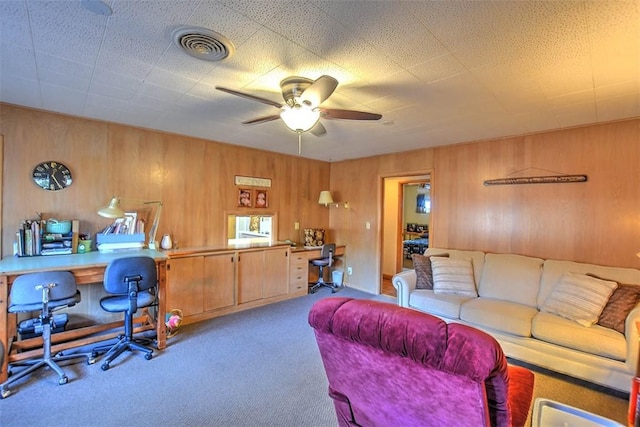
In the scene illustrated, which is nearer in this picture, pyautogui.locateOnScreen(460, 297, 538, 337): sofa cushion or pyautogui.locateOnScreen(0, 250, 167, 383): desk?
pyautogui.locateOnScreen(0, 250, 167, 383): desk

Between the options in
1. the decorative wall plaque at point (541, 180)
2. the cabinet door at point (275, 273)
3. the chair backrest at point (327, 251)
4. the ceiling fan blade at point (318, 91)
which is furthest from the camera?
the chair backrest at point (327, 251)

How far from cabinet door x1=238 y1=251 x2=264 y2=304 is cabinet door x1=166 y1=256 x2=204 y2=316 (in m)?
0.56

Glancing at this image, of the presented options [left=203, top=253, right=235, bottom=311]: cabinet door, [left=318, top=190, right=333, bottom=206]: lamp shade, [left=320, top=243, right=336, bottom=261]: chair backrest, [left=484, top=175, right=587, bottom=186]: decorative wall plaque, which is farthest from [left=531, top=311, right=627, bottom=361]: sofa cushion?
[left=318, top=190, right=333, bottom=206]: lamp shade

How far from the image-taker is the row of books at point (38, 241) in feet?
9.42

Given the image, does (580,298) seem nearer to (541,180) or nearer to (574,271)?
(574,271)

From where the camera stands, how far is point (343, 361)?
1.40 meters

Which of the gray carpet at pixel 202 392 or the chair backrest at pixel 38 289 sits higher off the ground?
the chair backrest at pixel 38 289

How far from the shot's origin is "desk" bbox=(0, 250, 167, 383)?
7.69 ft

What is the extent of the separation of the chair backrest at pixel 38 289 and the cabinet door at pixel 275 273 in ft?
7.81

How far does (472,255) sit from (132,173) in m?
4.35

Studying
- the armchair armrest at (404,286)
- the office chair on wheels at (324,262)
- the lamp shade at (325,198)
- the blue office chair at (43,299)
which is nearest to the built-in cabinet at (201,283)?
the blue office chair at (43,299)

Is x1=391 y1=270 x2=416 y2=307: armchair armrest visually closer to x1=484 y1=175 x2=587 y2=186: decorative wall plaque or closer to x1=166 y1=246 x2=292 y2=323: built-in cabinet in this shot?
x1=484 y1=175 x2=587 y2=186: decorative wall plaque

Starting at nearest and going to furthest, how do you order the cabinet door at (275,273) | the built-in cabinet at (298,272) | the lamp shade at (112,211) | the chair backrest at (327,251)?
1. the lamp shade at (112,211)
2. the cabinet door at (275,273)
3. the built-in cabinet at (298,272)
4. the chair backrest at (327,251)

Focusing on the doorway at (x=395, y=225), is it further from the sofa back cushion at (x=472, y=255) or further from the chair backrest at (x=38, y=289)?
the chair backrest at (x=38, y=289)
